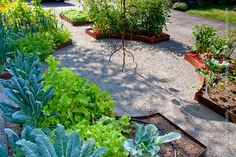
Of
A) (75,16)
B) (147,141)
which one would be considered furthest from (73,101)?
(75,16)

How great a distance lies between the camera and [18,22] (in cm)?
701

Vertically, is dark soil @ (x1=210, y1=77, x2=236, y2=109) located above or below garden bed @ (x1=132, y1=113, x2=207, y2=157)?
above

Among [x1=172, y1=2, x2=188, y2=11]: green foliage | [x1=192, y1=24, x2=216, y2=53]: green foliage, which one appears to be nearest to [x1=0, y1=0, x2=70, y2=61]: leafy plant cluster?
[x1=192, y1=24, x2=216, y2=53]: green foliage

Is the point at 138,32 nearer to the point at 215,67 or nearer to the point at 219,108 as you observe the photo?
the point at 215,67

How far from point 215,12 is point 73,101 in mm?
12096

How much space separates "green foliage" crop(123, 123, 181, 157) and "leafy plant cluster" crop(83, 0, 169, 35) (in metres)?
5.60

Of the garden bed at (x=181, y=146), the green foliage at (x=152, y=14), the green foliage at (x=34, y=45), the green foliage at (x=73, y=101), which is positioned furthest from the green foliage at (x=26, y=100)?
the green foliage at (x=152, y=14)

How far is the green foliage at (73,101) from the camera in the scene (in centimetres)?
348

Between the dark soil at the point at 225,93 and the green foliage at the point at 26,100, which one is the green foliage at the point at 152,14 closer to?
the dark soil at the point at 225,93

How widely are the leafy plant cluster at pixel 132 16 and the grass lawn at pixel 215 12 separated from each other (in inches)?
204

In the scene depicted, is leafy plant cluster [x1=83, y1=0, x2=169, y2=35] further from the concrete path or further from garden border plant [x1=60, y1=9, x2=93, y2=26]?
garden border plant [x1=60, y1=9, x2=93, y2=26]

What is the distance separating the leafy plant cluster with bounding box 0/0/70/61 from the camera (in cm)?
595

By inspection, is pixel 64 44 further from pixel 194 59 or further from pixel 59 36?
pixel 194 59

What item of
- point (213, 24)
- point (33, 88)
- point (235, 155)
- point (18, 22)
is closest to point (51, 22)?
point (18, 22)
